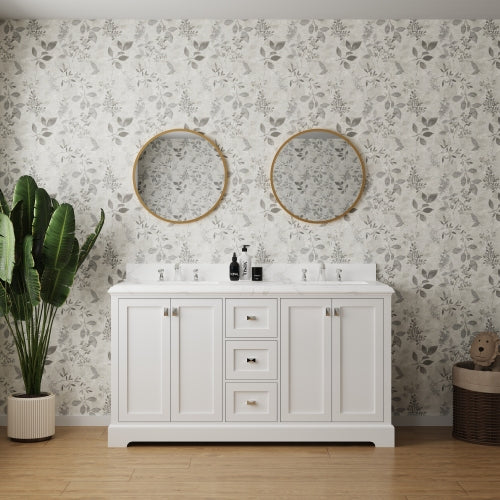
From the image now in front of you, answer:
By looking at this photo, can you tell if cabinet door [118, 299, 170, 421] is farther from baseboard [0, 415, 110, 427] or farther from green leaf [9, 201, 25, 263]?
green leaf [9, 201, 25, 263]

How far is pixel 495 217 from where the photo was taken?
456 cm

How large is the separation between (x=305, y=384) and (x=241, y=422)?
Result: 0.45 m

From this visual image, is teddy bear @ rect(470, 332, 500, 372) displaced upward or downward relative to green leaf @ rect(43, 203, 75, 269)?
downward

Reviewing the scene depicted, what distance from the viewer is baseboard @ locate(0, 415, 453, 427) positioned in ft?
14.9

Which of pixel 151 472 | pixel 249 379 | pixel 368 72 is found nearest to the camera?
pixel 151 472

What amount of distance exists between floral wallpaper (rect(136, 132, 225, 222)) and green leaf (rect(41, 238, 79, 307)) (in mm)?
676

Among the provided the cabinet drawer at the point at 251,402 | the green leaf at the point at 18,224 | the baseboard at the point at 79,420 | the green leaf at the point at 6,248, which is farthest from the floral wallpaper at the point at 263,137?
the cabinet drawer at the point at 251,402

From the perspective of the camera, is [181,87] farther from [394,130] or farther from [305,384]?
[305,384]

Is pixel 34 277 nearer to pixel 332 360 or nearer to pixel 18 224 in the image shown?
pixel 18 224

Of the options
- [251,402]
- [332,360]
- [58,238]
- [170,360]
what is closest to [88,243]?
[58,238]

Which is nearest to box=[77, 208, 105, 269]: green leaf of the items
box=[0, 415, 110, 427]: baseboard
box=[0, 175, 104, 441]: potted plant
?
box=[0, 175, 104, 441]: potted plant

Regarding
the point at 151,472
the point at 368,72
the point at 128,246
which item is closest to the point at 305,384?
the point at 151,472

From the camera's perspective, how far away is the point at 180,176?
455 cm

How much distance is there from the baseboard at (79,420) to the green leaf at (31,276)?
101 cm
